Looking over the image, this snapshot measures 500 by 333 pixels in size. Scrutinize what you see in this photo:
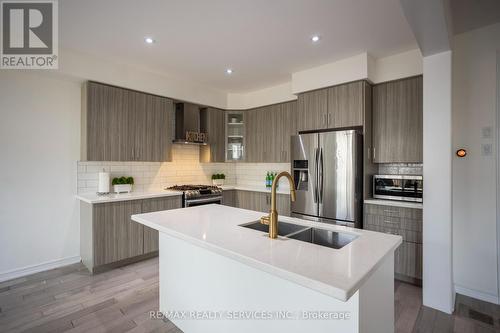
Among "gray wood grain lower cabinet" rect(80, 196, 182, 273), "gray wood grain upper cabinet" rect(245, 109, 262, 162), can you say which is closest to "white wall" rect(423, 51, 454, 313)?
"gray wood grain upper cabinet" rect(245, 109, 262, 162)

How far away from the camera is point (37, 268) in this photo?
3.08 meters

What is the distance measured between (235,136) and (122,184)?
217 centimetres

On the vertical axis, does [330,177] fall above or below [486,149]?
below

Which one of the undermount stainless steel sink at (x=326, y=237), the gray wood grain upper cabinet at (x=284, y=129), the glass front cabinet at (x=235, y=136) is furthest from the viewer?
the glass front cabinet at (x=235, y=136)

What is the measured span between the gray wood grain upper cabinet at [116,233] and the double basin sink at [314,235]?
218 centimetres

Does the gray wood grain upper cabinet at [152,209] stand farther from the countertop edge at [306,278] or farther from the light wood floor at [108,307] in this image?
the countertop edge at [306,278]

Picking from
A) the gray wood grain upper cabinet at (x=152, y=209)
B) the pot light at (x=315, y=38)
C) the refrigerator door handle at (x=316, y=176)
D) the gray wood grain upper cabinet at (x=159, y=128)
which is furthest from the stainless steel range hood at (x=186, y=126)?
the pot light at (x=315, y=38)

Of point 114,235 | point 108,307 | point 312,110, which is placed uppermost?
point 312,110

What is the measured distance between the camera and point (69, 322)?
212 cm

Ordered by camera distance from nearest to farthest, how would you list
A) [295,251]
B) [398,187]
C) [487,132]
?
1. [295,251]
2. [487,132]
3. [398,187]

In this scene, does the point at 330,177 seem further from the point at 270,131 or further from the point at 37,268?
the point at 37,268

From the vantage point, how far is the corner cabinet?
10.5 feet

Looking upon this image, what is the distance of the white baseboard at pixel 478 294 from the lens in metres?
2.44

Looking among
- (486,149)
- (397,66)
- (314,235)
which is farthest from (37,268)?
(486,149)
